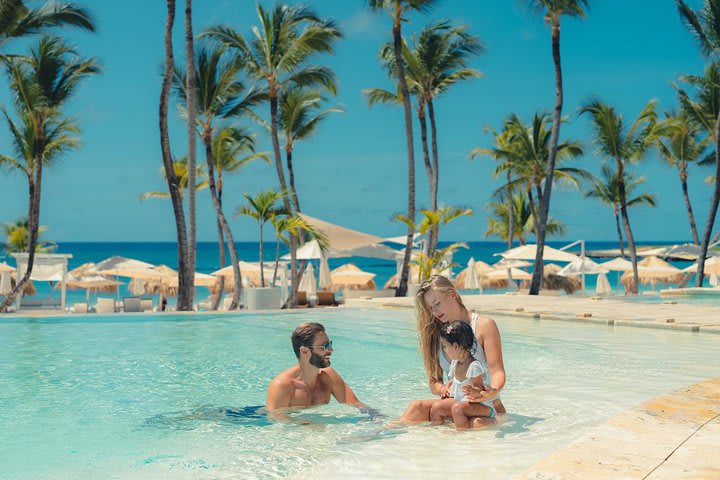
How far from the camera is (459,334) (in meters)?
5.21

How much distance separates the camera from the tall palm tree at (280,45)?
2384cm

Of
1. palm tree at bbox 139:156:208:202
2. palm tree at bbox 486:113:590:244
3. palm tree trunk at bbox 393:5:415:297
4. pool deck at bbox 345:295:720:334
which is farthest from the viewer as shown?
palm tree at bbox 486:113:590:244

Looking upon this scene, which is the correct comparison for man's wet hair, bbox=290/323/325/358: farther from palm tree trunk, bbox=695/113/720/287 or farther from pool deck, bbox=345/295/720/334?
palm tree trunk, bbox=695/113/720/287

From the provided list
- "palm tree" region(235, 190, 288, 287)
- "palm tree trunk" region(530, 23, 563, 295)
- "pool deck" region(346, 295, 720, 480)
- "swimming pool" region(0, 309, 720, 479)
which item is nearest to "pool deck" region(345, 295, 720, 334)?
"swimming pool" region(0, 309, 720, 479)

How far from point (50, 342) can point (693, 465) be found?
1112 centimetres

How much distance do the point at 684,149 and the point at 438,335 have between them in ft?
103

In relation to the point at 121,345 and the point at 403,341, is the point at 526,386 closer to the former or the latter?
the point at 403,341

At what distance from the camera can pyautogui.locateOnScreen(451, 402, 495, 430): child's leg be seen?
18.3ft

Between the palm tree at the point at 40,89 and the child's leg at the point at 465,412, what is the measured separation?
17.9 metres

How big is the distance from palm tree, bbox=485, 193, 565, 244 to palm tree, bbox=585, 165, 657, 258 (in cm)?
636

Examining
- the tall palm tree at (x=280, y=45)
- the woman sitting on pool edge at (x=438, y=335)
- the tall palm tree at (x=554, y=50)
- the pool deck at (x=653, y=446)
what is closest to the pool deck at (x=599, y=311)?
the tall palm tree at (x=554, y=50)

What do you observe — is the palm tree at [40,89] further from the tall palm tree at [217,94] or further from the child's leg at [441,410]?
the child's leg at [441,410]

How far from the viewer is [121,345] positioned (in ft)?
42.3

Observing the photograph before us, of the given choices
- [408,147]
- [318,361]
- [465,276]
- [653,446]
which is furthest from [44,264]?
[653,446]
